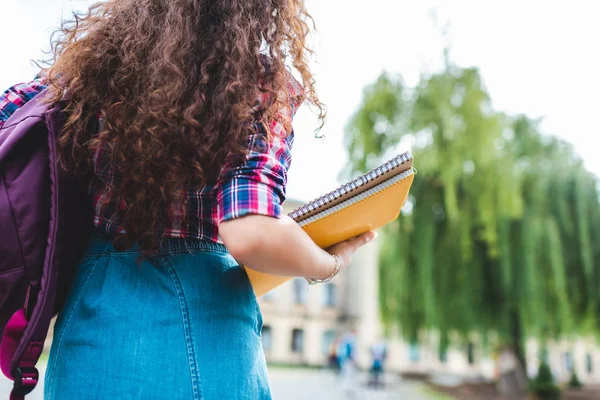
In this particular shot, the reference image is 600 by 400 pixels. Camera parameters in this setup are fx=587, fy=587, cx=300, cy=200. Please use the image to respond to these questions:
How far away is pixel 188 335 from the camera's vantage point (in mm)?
1001

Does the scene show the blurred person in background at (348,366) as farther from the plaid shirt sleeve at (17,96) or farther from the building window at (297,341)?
the building window at (297,341)

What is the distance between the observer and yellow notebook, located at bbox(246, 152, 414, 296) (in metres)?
1.14

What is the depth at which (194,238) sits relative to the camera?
1.12 m

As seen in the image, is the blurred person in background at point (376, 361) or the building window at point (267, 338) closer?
the blurred person in background at point (376, 361)

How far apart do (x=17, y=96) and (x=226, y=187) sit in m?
0.50

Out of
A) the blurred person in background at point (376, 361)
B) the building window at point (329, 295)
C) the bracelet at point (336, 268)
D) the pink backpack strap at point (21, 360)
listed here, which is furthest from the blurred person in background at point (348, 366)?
the building window at point (329, 295)

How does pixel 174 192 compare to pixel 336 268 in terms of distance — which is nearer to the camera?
pixel 174 192

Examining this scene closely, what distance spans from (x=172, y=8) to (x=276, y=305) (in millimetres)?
34662

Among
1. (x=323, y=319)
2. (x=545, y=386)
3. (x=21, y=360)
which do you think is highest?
(x=323, y=319)

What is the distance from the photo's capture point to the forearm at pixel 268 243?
987 mm

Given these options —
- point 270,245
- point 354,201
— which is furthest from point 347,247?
point 270,245

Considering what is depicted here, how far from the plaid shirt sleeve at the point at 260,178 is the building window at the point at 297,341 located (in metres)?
34.7

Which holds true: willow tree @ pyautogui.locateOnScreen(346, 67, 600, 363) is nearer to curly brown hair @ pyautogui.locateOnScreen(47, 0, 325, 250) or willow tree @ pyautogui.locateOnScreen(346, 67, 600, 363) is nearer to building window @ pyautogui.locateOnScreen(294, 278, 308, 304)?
curly brown hair @ pyautogui.locateOnScreen(47, 0, 325, 250)

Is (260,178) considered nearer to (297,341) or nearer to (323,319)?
(297,341)
